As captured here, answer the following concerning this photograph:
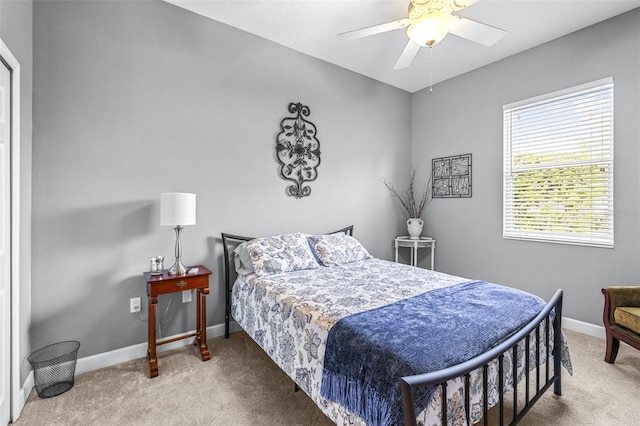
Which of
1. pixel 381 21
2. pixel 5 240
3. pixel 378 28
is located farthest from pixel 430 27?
pixel 5 240

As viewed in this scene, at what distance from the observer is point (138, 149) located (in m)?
2.54

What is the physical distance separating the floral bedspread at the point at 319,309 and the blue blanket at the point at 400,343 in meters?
0.09

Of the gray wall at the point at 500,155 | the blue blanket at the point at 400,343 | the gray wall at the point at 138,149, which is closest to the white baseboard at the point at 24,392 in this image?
the gray wall at the point at 138,149

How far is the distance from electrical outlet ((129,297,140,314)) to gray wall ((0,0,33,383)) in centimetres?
61

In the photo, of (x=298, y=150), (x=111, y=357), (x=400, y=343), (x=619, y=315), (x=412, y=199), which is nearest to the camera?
(x=400, y=343)

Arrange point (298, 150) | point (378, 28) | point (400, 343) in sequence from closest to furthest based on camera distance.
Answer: point (400, 343) < point (378, 28) < point (298, 150)

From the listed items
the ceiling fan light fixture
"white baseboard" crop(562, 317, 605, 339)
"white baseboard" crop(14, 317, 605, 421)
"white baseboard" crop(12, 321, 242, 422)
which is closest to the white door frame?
"white baseboard" crop(14, 317, 605, 421)

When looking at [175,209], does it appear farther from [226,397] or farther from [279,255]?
[226,397]

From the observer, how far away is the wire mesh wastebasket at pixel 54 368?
2014mm

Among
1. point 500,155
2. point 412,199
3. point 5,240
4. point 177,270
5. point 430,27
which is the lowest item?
point 177,270

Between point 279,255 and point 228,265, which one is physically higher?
point 279,255

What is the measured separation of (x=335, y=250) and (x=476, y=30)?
2.15 metres

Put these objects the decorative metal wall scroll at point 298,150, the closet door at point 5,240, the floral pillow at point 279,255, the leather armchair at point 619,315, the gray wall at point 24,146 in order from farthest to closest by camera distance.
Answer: the decorative metal wall scroll at point 298,150 → the floral pillow at point 279,255 → the leather armchair at point 619,315 → the gray wall at point 24,146 → the closet door at point 5,240

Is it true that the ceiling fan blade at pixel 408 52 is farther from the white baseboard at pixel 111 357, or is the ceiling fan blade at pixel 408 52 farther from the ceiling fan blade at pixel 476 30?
the white baseboard at pixel 111 357
